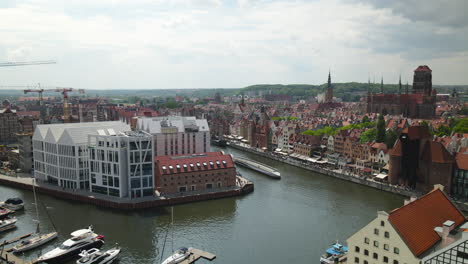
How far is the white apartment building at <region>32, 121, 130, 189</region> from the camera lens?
46.5 m

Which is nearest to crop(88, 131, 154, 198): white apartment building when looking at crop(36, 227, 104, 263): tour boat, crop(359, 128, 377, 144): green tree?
crop(36, 227, 104, 263): tour boat

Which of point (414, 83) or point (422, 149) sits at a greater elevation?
point (414, 83)

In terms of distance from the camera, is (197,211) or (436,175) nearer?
(197,211)

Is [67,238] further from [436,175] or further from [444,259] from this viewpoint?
[436,175]

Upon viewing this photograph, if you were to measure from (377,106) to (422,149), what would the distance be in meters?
75.3

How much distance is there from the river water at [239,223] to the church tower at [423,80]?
3025 inches

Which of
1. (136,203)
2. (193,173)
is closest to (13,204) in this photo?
(136,203)

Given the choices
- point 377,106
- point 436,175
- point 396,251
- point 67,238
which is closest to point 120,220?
point 67,238

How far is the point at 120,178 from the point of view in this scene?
139 feet

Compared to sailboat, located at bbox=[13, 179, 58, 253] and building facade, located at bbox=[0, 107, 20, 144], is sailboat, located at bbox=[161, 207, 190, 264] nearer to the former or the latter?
sailboat, located at bbox=[13, 179, 58, 253]

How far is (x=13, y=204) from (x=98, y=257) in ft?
58.9

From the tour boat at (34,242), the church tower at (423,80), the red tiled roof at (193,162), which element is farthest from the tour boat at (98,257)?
the church tower at (423,80)

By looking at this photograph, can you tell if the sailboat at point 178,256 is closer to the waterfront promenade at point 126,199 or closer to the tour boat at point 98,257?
the tour boat at point 98,257

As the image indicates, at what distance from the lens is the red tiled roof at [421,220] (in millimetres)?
20219
